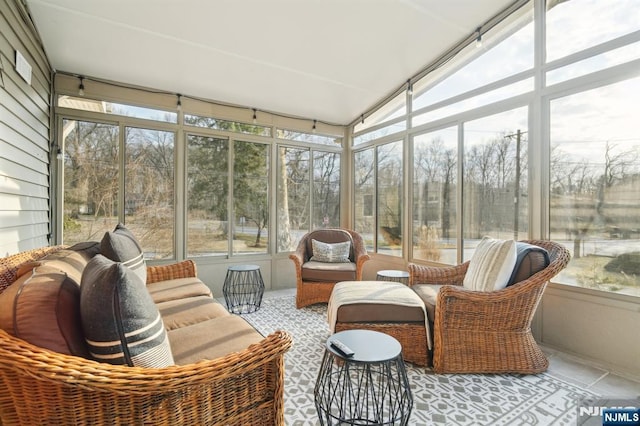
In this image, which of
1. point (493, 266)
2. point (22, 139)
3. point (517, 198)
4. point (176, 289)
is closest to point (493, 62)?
point (517, 198)

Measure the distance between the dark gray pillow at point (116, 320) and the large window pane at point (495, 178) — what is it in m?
3.23

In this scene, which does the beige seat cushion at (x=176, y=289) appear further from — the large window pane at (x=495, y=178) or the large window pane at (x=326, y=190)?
the large window pane at (x=495, y=178)

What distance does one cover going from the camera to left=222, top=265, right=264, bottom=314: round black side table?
12.5ft

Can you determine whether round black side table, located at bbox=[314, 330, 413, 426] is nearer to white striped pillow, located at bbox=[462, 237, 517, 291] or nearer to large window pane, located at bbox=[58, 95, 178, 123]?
white striped pillow, located at bbox=[462, 237, 517, 291]

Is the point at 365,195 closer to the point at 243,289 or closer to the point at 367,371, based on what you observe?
the point at 243,289

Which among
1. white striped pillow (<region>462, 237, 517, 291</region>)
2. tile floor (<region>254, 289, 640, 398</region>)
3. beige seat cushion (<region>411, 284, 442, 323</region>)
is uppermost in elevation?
white striped pillow (<region>462, 237, 517, 291</region>)

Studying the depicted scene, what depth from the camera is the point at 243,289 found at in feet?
14.1

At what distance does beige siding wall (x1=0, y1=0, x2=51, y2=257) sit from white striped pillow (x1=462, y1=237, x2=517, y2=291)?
331 cm

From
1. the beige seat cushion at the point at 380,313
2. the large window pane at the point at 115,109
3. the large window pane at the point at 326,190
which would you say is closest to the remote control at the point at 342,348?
the beige seat cushion at the point at 380,313

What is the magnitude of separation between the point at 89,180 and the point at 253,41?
244 centimetres

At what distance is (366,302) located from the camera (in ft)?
7.88

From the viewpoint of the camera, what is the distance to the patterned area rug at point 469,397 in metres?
1.80

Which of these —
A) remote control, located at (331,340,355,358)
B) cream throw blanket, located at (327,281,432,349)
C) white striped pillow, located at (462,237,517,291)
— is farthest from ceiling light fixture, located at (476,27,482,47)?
remote control, located at (331,340,355,358)

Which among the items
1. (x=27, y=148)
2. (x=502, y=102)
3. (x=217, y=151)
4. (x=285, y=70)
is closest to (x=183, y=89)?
(x=217, y=151)
